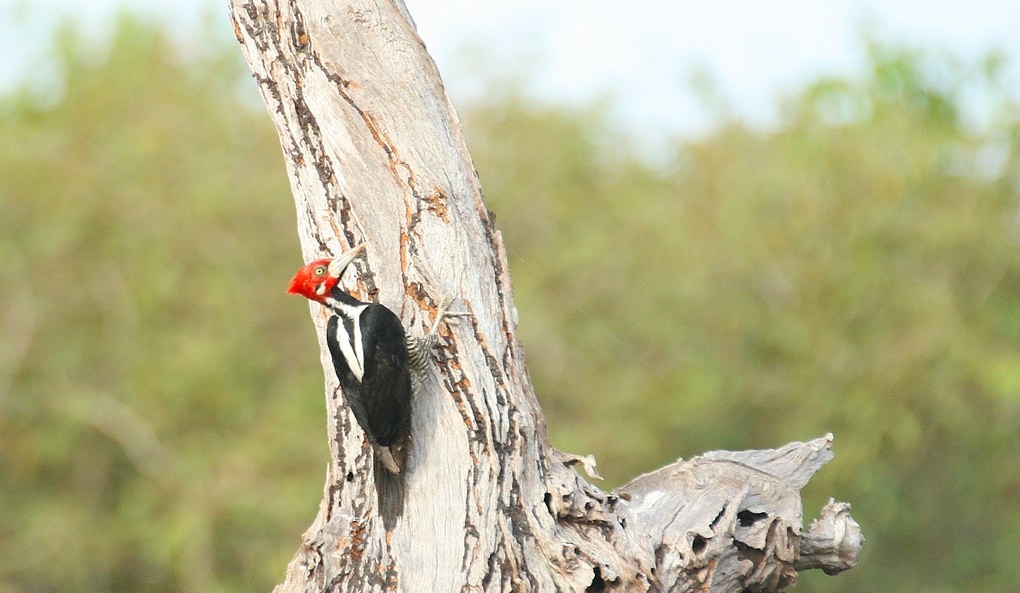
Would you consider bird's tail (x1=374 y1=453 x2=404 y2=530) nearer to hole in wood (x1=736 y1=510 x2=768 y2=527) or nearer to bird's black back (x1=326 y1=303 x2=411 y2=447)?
bird's black back (x1=326 y1=303 x2=411 y2=447)

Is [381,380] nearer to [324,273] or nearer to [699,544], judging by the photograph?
[324,273]

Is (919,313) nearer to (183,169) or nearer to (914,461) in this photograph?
(914,461)

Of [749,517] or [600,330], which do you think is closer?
[749,517]

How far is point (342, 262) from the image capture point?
12.5ft

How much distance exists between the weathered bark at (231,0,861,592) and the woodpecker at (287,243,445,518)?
0.20 feet

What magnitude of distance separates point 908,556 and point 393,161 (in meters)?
9.25

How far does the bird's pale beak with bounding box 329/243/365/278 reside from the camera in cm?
378

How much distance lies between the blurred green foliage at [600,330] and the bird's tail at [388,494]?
22.2 feet

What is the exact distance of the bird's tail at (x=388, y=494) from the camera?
12.2 feet

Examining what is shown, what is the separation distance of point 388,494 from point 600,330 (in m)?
8.18

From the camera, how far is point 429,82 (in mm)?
3934

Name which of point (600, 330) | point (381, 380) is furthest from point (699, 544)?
point (600, 330)

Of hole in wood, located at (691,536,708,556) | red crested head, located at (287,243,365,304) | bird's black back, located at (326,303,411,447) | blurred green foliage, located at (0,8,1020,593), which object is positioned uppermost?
blurred green foliage, located at (0,8,1020,593)

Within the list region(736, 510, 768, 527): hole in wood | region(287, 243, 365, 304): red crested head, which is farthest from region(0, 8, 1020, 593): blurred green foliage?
region(287, 243, 365, 304): red crested head
